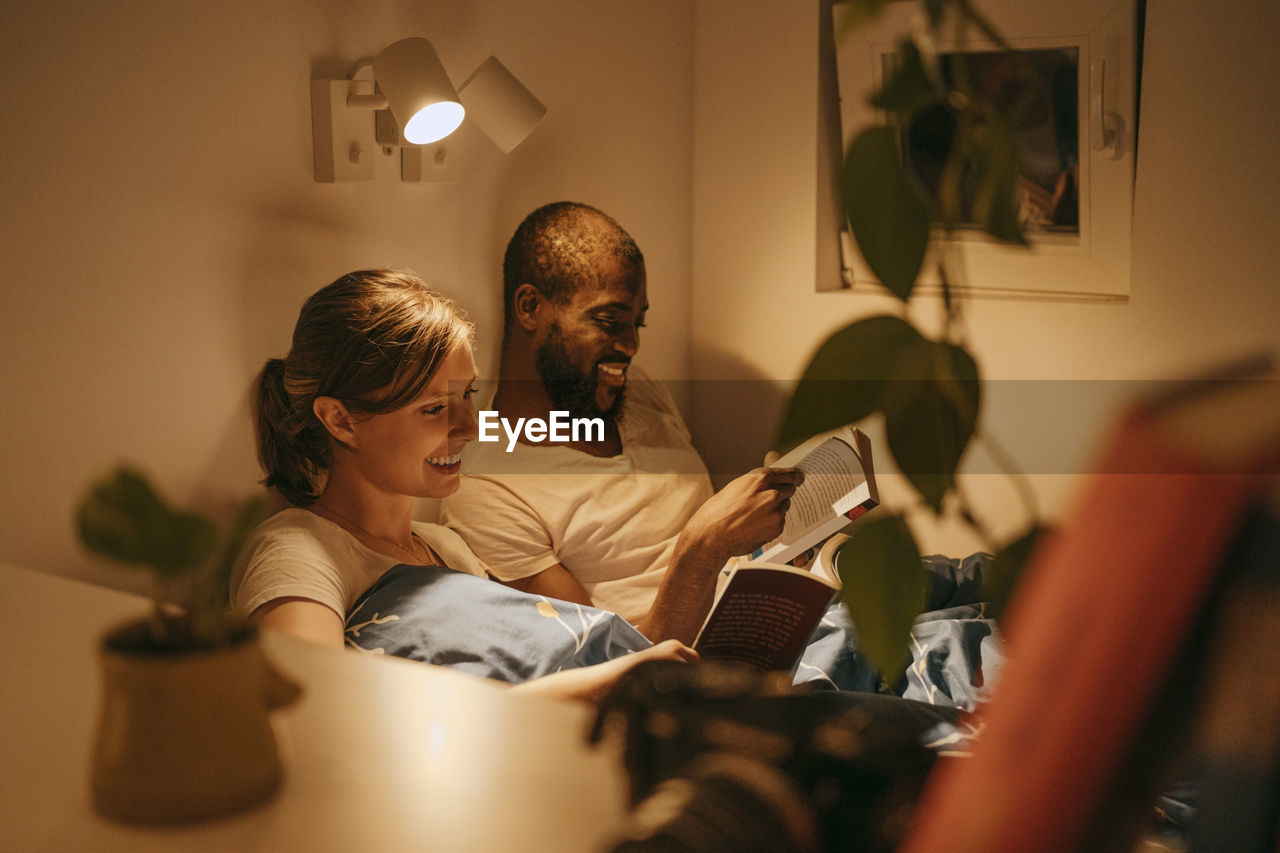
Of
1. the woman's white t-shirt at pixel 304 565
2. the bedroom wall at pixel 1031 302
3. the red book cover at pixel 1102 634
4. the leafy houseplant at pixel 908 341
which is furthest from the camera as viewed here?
the bedroom wall at pixel 1031 302

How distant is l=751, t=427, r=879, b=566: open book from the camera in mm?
1458

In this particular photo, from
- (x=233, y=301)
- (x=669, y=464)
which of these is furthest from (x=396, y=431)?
(x=669, y=464)

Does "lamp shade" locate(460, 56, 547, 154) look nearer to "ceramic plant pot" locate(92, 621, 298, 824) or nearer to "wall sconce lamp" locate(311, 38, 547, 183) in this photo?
"wall sconce lamp" locate(311, 38, 547, 183)

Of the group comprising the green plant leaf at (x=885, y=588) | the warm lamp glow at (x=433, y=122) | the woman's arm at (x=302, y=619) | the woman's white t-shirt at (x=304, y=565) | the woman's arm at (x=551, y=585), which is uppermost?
the warm lamp glow at (x=433, y=122)

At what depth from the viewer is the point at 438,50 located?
173 cm

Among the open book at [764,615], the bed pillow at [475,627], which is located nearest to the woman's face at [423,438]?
the bed pillow at [475,627]

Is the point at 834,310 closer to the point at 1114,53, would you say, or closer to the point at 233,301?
the point at 1114,53

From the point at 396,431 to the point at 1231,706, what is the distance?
1228mm

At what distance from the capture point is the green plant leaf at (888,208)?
33 cm

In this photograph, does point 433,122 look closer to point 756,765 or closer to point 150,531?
point 150,531

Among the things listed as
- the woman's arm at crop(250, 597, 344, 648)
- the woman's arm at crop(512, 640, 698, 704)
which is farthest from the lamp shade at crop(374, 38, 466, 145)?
the woman's arm at crop(512, 640, 698, 704)

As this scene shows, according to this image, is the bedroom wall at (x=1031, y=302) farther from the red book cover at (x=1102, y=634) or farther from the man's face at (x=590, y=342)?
the red book cover at (x=1102, y=634)

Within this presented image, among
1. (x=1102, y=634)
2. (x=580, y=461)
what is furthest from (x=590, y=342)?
(x=1102, y=634)

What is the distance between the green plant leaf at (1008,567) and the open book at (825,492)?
108 centimetres
